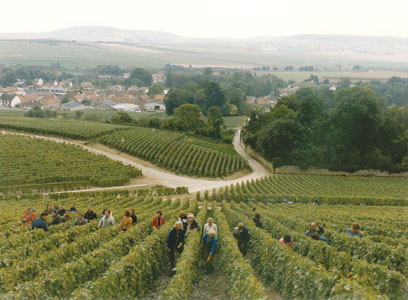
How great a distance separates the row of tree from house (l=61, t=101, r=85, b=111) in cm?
9893

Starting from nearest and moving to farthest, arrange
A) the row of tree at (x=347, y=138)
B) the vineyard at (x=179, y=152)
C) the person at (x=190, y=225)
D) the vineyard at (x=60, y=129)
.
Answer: the person at (x=190, y=225) → the vineyard at (x=179, y=152) → the row of tree at (x=347, y=138) → the vineyard at (x=60, y=129)

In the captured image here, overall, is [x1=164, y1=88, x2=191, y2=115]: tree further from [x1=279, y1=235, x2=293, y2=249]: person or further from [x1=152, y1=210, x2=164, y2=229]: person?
[x1=279, y1=235, x2=293, y2=249]: person

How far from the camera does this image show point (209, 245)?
12266mm

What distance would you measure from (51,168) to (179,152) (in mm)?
22319

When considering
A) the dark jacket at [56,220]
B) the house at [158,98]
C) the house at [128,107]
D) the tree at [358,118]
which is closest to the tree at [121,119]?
the tree at [358,118]

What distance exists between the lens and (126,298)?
9.38m

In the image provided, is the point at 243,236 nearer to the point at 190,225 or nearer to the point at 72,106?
the point at 190,225

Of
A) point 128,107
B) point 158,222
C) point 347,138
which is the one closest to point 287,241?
point 158,222

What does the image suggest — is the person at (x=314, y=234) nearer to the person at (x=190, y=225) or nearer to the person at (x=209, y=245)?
the person at (x=209, y=245)

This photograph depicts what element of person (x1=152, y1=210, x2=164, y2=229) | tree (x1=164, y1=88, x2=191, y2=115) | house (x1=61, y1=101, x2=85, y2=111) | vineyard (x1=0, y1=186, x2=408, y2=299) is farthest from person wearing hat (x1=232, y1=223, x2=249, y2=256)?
house (x1=61, y1=101, x2=85, y2=111)

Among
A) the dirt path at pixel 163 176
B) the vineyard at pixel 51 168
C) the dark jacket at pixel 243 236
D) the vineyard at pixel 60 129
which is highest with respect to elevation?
the dark jacket at pixel 243 236

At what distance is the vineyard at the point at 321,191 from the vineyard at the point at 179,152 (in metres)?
10.2

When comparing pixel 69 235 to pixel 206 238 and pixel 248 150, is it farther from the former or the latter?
pixel 248 150

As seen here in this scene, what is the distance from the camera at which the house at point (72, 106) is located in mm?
144125
